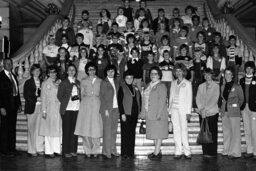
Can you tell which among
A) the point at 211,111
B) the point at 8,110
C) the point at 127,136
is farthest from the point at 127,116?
the point at 8,110

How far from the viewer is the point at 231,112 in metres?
9.81

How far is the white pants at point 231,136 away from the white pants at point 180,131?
2.99 feet

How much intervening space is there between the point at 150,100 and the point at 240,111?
6.37ft

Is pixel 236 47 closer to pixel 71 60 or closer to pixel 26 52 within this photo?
pixel 71 60

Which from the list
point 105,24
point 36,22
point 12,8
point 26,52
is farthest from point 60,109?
point 36,22

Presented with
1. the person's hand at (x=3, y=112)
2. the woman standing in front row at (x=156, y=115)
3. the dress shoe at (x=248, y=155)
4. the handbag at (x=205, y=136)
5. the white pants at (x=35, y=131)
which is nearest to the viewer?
the handbag at (x=205, y=136)

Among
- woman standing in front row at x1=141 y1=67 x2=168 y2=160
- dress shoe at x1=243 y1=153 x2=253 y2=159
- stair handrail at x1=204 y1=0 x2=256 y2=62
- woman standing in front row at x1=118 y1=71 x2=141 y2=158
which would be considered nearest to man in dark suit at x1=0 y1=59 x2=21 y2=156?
woman standing in front row at x1=118 y1=71 x2=141 y2=158

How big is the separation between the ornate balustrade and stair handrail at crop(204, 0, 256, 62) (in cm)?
538

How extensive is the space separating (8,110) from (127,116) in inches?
102

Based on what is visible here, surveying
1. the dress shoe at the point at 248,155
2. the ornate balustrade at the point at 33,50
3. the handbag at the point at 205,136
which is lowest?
the dress shoe at the point at 248,155

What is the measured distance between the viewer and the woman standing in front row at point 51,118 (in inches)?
387

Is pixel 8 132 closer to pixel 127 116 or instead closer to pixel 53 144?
pixel 53 144

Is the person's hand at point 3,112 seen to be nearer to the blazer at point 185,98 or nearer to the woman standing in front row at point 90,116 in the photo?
the woman standing in front row at point 90,116

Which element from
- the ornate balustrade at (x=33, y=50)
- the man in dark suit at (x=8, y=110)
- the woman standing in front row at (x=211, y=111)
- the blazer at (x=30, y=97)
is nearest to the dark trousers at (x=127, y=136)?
the woman standing in front row at (x=211, y=111)
